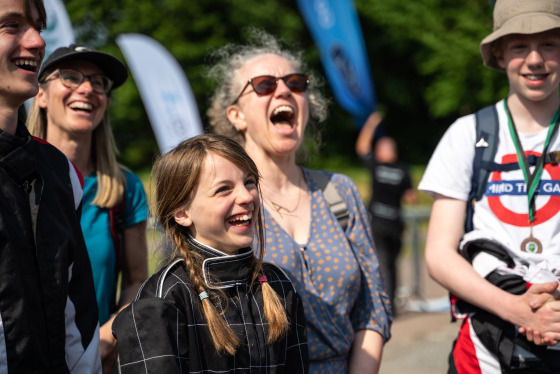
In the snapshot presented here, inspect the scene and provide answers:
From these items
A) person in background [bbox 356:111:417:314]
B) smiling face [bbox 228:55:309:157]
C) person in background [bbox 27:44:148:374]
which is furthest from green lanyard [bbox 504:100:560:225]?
person in background [bbox 356:111:417:314]

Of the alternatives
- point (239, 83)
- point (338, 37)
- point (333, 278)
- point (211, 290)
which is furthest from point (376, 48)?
point (211, 290)

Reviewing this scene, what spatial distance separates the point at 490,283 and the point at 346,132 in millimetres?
31504

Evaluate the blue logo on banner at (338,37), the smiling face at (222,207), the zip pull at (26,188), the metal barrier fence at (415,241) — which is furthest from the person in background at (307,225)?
the blue logo on banner at (338,37)

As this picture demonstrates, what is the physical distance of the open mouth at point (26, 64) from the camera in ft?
7.54

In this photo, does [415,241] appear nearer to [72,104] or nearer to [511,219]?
[511,219]

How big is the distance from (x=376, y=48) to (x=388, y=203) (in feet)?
79.6

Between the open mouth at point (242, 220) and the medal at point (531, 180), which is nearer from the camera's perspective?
the open mouth at point (242, 220)

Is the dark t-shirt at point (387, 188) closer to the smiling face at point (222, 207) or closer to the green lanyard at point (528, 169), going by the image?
the green lanyard at point (528, 169)

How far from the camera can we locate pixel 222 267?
250cm

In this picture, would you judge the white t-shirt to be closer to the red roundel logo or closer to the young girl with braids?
the red roundel logo

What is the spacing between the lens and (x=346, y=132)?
34.2m

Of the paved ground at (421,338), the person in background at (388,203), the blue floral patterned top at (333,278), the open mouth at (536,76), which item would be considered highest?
the open mouth at (536,76)

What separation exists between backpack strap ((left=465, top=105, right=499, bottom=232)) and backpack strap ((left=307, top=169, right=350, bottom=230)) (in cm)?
53

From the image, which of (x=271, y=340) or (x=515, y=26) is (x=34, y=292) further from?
(x=515, y=26)
